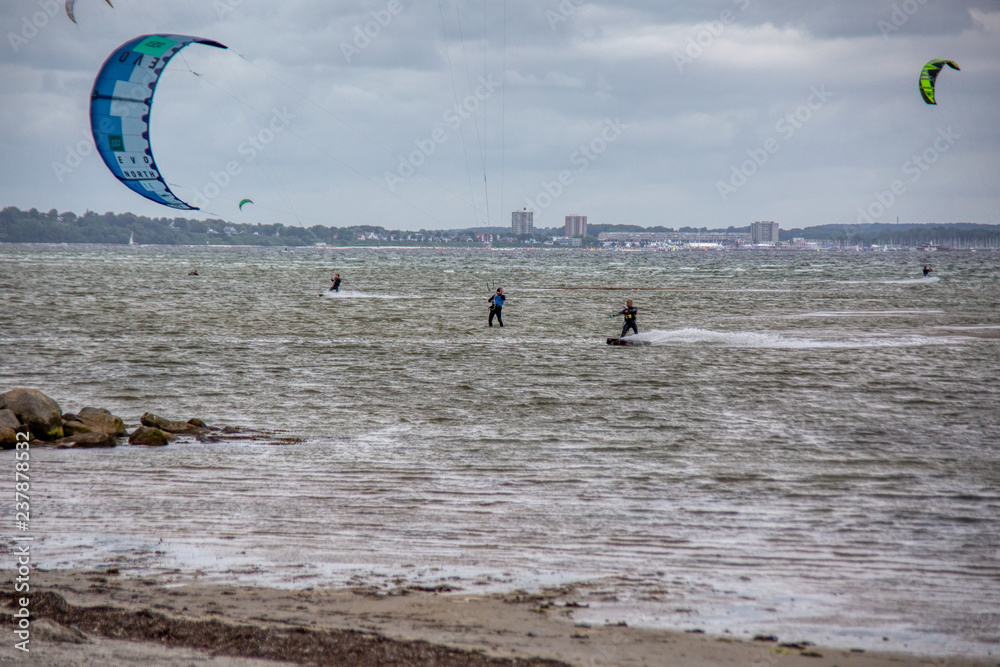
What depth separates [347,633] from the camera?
21.3ft

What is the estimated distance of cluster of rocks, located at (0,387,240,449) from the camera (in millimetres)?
13188

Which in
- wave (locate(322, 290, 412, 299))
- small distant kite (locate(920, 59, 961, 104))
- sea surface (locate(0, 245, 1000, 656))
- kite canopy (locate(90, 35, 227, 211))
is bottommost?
sea surface (locate(0, 245, 1000, 656))

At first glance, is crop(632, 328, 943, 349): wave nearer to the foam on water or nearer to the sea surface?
the sea surface

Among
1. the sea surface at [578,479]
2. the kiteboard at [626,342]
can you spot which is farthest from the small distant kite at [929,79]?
the kiteboard at [626,342]

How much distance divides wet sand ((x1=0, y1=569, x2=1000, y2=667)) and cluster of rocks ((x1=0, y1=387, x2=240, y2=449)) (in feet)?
20.0

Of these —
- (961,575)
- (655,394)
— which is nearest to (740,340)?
(655,394)

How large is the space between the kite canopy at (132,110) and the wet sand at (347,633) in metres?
15.7

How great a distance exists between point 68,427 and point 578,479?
8.28 meters

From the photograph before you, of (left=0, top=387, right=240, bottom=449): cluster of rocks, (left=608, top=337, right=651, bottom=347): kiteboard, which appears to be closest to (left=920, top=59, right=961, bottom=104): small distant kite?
(left=608, top=337, right=651, bottom=347): kiteboard

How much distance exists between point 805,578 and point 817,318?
35692 millimetres

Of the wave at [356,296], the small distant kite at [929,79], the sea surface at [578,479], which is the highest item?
the small distant kite at [929,79]

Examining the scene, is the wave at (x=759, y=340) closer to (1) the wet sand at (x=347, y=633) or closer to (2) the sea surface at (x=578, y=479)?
(2) the sea surface at (x=578, y=479)

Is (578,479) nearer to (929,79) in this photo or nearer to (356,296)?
(929,79)

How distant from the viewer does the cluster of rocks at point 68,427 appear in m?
13.2
